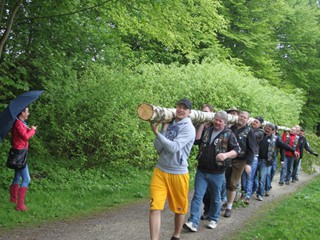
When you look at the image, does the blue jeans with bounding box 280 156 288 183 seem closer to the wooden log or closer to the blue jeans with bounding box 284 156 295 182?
the blue jeans with bounding box 284 156 295 182

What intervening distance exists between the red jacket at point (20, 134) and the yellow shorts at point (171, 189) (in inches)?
99.9

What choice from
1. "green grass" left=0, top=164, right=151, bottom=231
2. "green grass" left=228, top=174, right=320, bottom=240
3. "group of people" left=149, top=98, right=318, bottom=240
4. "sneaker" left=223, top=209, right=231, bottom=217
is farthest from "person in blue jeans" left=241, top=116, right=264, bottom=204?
"green grass" left=0, top=164, right=151, bottom=231

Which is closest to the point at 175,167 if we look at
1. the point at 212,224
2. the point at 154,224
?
the point at 154,224

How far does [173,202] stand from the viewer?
501cm

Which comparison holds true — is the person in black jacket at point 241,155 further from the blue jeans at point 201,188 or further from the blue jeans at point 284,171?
the blue jeans at point 284,171

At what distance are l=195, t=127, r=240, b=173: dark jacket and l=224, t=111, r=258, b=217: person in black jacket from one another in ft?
4.42

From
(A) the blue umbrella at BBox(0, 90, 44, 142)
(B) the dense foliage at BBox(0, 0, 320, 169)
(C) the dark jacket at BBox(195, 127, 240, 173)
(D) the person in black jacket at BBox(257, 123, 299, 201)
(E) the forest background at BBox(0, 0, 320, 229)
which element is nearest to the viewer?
(A) the blue umbrella at BBox(0, 90, 44, 142)

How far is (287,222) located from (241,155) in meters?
1.55

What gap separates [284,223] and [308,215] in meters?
1.26

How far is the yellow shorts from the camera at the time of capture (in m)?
4.83

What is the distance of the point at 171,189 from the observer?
4.95 metres

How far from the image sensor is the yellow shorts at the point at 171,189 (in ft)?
15.8

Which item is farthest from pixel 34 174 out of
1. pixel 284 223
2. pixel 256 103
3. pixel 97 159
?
pixel 256 103

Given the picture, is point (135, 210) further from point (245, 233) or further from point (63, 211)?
point (245, 233)
